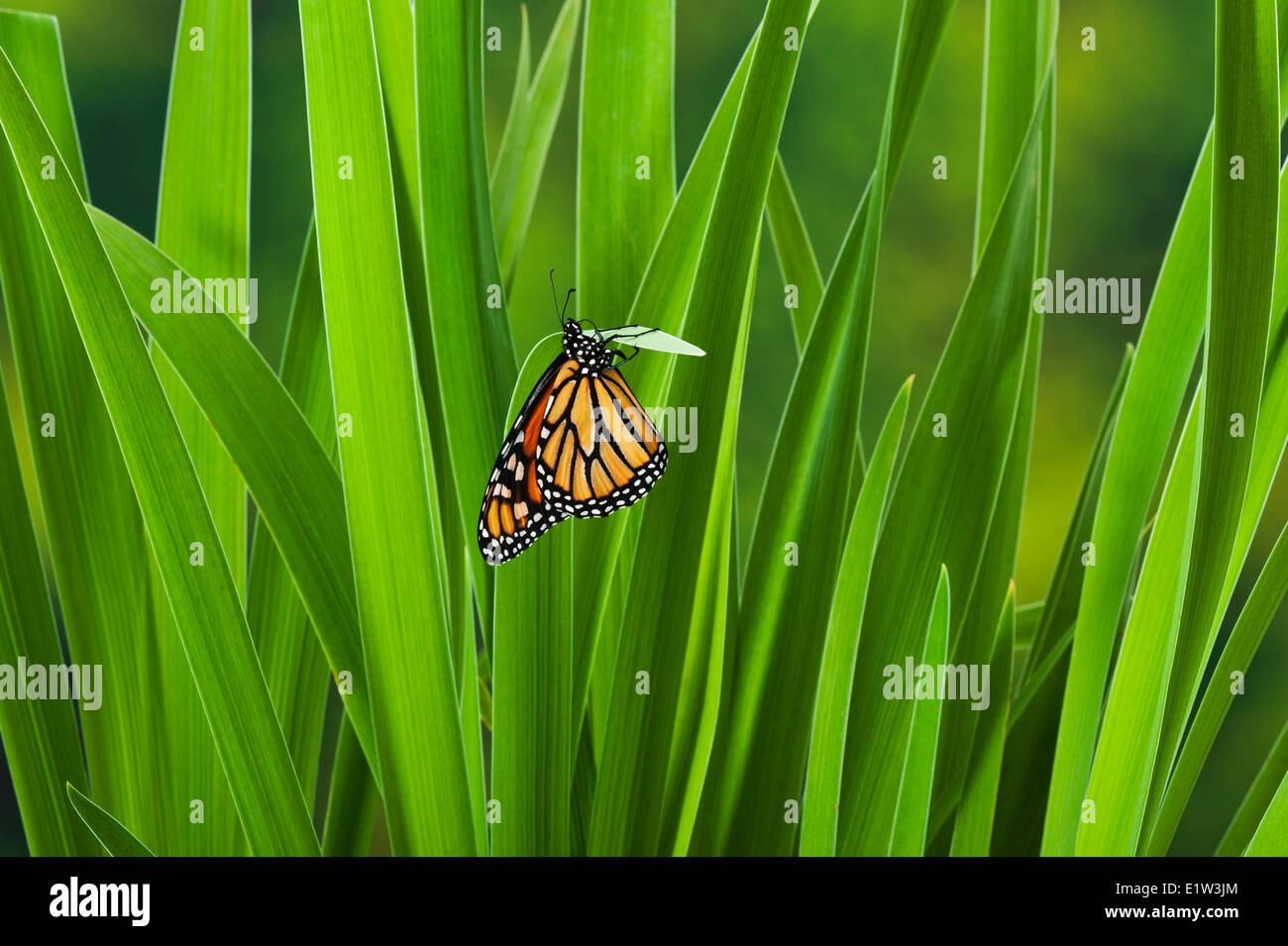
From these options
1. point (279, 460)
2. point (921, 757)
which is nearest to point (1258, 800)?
point (921, 757)

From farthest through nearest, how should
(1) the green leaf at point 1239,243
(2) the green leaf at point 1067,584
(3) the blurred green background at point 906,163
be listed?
(3) the blurred green background at point 906,163 → (2) the green leaf at point 1067,584 → (1) the green leaf at point 1239,243

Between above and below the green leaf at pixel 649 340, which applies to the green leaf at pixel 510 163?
above

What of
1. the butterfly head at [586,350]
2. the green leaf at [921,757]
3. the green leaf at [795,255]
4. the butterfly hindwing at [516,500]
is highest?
the green leaf at [795,255]

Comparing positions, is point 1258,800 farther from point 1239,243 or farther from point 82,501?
point 82,501

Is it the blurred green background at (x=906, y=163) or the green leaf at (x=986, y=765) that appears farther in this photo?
the blurred green background at (x=906, y=163)

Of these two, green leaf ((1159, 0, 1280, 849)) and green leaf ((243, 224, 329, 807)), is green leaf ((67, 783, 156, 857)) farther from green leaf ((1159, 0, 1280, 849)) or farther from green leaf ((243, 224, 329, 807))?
green leaf ((1159, 0, 1280, 849))

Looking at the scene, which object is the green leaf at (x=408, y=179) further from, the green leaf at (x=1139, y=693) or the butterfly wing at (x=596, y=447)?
the green leaf at (x=1139, y=693)

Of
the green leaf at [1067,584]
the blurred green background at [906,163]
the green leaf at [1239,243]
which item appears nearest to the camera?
the green leaf at [1239,243]

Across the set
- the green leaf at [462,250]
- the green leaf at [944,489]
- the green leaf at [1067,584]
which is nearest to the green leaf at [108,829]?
the green leaf at [462,250]
